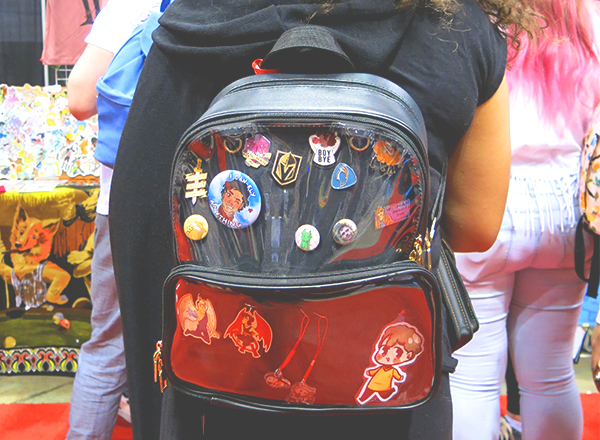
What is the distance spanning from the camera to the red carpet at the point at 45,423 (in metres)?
1.71

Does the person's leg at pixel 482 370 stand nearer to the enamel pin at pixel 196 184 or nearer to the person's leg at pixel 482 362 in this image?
the person's leg at pixel 482 362

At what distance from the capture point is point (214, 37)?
0.59m

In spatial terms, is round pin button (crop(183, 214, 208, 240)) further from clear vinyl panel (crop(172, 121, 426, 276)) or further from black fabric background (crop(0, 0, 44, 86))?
black fabric background (crop(0, 0, 44, 86))

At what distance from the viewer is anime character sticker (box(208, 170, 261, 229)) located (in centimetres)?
53

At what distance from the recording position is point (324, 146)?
52 centimetres

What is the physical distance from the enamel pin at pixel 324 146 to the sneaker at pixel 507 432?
1.56 meters

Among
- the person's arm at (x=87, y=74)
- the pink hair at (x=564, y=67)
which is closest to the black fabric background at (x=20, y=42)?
the person's arm at (x=87, y=74)

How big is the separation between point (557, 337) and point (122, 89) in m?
1.17

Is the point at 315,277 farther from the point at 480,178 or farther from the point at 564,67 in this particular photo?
the point at 564,67

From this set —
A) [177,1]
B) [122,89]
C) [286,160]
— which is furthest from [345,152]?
[122,89]

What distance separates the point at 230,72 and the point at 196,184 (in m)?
0.16

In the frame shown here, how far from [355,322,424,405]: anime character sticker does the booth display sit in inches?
64.1

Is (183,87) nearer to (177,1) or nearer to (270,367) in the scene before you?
(177,1)

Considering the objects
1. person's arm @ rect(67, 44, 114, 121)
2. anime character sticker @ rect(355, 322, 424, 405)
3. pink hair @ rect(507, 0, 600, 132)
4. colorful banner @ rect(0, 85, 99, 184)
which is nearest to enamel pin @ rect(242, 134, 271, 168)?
anime character sticker @ rect(355, 322, 424, 405)
